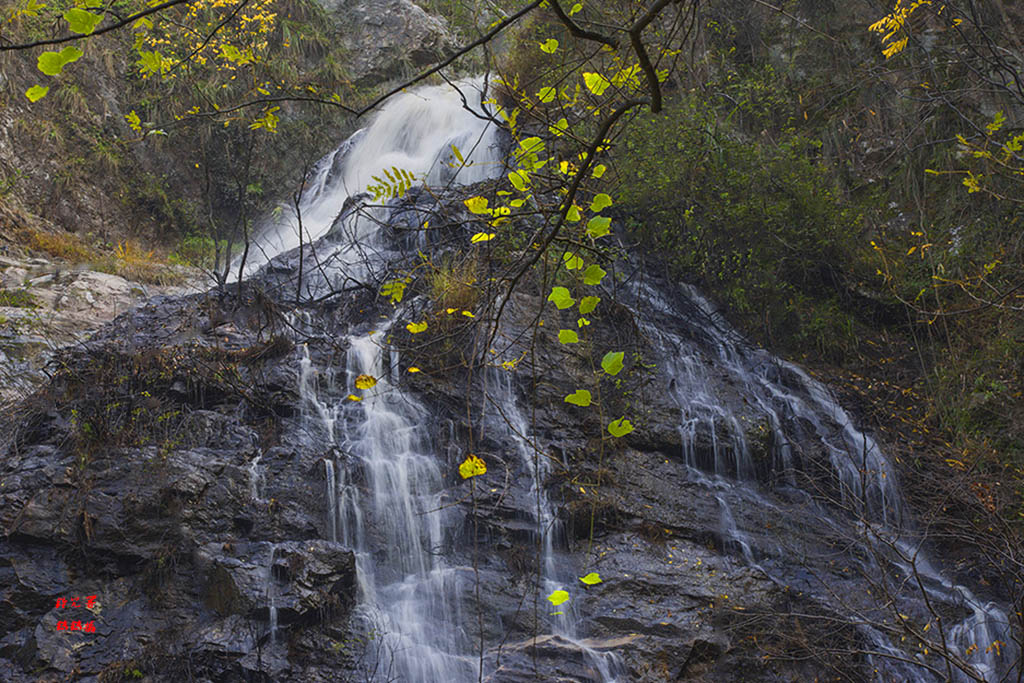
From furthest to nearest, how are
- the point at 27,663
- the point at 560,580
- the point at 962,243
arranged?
the point at 962,243 → the point at 560,580 → the point at 27,663

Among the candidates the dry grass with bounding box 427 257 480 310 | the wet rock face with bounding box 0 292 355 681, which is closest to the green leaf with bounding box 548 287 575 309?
the wet rock face with bounding box 0 292 355 681

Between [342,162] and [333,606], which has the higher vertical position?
[342,162]

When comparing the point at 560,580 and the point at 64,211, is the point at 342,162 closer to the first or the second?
the point at 64,211

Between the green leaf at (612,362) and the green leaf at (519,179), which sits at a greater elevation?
the green leaf at (519,179)

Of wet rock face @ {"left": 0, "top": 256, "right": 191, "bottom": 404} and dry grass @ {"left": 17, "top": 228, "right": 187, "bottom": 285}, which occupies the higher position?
dry grass @ {"left": 17, "top": 228, "right": 187, "bottom": 285}

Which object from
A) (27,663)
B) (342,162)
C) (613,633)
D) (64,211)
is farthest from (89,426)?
(342,162)

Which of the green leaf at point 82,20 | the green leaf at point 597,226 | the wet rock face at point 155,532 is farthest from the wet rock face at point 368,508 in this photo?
the green leaf at point 82,20

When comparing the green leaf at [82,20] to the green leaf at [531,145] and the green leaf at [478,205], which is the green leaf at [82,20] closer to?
the green leaf at [478,205]

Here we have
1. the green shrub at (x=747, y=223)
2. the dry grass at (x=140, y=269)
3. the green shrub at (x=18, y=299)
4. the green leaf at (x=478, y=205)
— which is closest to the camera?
the green leaf at (x=478, y=205)

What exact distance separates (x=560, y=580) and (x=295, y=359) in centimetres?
300

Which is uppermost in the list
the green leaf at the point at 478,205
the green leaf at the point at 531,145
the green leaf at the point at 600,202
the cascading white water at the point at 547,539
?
the green leaf at the point at 531,145

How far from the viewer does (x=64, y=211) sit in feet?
30.7

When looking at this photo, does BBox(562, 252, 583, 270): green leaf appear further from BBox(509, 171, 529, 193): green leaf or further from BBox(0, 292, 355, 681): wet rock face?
BBox(0, 292, 355, 681): wet rock face

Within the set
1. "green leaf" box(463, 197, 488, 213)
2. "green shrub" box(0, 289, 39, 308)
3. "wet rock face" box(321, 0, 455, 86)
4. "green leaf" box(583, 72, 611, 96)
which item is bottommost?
"green leaf" box(463, 197, 488, 213)
